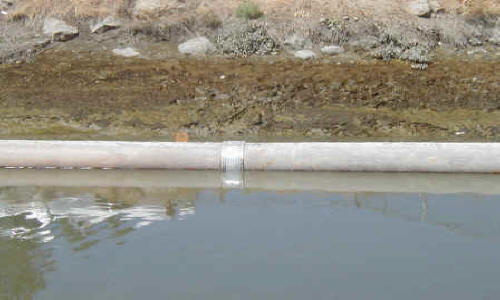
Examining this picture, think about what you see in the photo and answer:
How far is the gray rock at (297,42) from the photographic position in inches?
514

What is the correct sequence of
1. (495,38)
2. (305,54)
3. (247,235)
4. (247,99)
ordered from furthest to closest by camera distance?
(495,38) < (305,54) < (247,99) < (247,235)

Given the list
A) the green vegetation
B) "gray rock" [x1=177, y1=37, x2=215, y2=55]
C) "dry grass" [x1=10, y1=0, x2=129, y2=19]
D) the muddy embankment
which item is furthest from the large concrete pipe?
"dry grass" [x1=10, y1=0, x2=129, y2=19]

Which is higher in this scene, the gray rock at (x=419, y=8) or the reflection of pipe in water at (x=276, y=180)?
the gray rock at (x=419, y=8)

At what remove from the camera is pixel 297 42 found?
13109 mm

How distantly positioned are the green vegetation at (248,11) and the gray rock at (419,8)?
137 inches

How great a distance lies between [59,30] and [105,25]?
1.01 m

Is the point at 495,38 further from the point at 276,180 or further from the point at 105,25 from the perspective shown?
the point at 105,25

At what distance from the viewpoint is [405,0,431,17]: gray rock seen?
1405cm

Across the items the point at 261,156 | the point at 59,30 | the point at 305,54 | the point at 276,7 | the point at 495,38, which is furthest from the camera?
the point at 276,7

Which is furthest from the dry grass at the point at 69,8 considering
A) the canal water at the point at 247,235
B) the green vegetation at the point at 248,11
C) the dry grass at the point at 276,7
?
the canal water at the point at 247,235

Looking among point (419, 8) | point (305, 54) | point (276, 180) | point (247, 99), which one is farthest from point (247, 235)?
point (419, 8)

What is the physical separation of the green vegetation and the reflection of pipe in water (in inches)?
260

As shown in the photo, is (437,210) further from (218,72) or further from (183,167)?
(218,72)

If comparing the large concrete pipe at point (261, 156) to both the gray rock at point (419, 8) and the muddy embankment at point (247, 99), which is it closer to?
the muddy embankment at point (247, 99)
